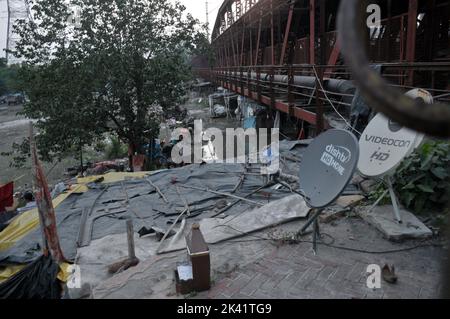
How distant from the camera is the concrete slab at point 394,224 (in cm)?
414

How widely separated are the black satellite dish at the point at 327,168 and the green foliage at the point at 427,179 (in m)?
1.40

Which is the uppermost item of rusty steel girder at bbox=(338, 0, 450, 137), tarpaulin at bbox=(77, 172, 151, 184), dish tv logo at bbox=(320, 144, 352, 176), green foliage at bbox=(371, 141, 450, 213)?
rusty steel girder at bbox=(338, 0, 450, 137)

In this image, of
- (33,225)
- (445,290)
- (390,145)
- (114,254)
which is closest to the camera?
(445,290)

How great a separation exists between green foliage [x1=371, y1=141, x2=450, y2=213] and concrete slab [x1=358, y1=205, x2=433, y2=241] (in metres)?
0.24

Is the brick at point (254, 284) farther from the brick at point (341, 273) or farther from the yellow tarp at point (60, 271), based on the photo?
the yellow tarp at point (60, 271)

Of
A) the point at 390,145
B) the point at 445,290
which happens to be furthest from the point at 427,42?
the point at 445,290

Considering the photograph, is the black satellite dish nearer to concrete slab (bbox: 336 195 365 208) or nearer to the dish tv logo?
the dish tv logo

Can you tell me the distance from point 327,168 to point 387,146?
937 millimetres

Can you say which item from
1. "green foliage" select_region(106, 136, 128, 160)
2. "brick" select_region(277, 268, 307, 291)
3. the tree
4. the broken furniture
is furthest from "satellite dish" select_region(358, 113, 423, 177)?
"green foliage" select_region(106, 136, 128, 160)

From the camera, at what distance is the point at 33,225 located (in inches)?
281

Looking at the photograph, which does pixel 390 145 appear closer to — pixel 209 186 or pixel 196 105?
pixel 209 186

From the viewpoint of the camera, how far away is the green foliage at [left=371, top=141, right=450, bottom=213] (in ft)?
14.9

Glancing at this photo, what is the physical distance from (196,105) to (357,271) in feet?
129

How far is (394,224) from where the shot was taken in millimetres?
4355
